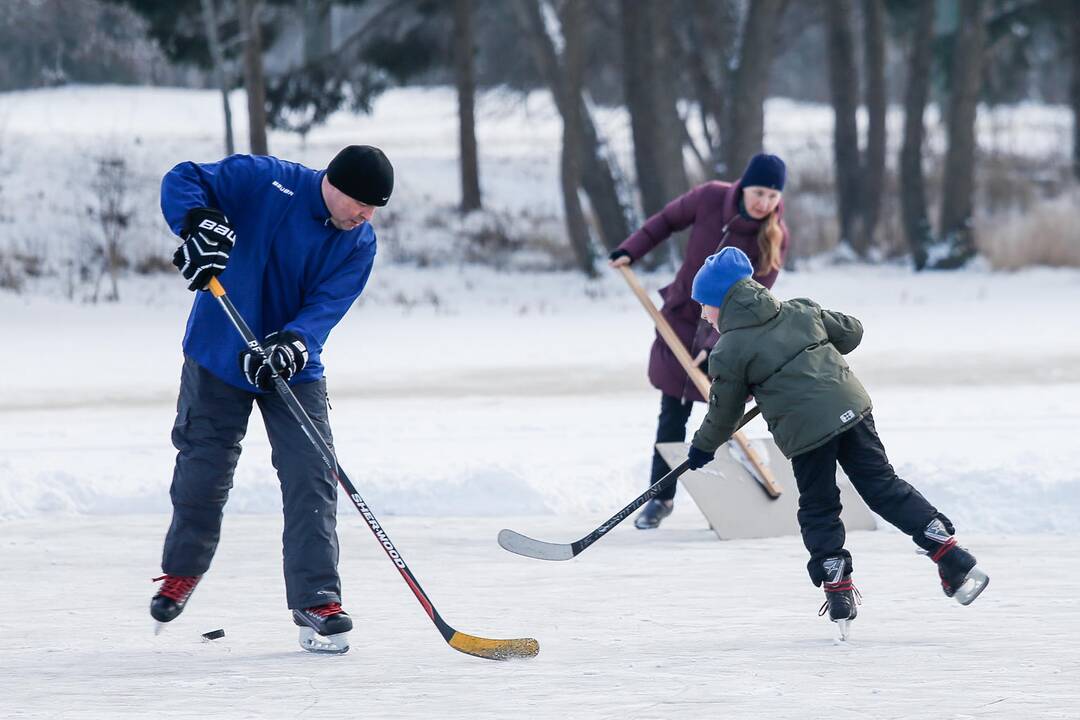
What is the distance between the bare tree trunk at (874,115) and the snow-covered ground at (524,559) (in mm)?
7772

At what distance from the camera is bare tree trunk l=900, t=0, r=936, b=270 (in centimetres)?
2055

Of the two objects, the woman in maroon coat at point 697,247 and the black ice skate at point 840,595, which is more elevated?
the woman in maroon coat at point 697,247

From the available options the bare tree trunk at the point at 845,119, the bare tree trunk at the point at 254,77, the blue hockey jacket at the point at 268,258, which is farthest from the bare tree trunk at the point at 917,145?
the blue hockey jacket at the point at 268,258

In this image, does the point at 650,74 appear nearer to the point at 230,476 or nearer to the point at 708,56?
the point at 708,56

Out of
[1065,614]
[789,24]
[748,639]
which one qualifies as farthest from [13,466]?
[789,24]

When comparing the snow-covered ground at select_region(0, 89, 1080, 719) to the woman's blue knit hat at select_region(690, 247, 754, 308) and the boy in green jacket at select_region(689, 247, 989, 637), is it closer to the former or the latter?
the boy in green jacket at select_region(689, 247, 989, 637)

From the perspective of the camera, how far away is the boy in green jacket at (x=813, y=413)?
4.59 meters

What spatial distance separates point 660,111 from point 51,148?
1084 centimetres

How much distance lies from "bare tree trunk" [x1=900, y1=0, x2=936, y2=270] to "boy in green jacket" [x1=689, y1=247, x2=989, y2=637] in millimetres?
15951

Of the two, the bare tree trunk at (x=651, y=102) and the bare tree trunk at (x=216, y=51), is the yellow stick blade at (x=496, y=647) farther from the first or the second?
the bare tree trunk at (x=216, y=51)

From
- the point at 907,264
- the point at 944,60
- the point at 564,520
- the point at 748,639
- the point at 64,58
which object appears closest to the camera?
the point at 748,639

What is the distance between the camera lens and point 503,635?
15.5 feet

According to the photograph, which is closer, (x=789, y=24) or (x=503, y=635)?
(x=503, y=635)

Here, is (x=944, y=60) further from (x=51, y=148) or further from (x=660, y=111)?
(x=51, y=148)
